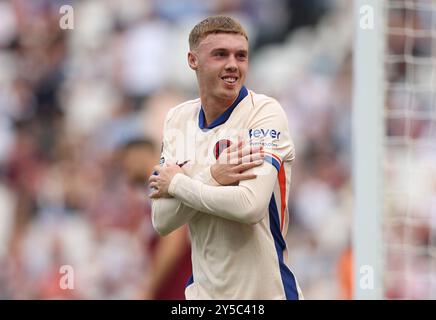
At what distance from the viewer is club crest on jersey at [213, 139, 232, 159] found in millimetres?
4574

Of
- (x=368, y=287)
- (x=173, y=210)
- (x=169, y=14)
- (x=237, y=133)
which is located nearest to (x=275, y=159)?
(x=237, y=133)

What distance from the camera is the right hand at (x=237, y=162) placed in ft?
14.5

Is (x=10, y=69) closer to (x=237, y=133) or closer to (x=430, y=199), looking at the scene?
(x=430, y=199)

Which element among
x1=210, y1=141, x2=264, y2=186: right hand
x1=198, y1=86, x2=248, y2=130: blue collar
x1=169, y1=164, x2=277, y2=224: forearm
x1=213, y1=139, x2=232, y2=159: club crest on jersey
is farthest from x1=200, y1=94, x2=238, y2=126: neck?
x1=169, y1=164, x2=277, y2=224: forearm

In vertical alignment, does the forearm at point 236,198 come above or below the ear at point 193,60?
below

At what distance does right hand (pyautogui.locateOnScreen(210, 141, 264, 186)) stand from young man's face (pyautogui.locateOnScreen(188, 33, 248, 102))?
283 mm

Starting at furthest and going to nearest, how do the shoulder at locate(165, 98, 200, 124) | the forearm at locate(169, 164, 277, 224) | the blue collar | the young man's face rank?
the shoulder at locate(165, 98, 200, 124) < the blue collar < the young man's face < the forearm at locate(169, 164, 277, 224)

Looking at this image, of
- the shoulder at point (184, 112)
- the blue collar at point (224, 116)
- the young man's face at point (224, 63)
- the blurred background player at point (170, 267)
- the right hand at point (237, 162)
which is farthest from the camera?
the blurred background player at point (170, 267)

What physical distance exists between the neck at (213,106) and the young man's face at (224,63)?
0.03m

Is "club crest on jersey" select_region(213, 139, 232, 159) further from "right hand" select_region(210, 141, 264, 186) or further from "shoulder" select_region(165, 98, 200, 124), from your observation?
"shoulder" select_region(165, 98, 200, 124)

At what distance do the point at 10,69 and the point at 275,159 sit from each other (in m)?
7.86

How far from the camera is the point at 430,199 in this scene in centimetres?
839

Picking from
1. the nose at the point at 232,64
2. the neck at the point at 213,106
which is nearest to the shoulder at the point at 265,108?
the neck at the point at 213,106

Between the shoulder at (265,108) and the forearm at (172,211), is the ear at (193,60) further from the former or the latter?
the forearm at (172,211)
